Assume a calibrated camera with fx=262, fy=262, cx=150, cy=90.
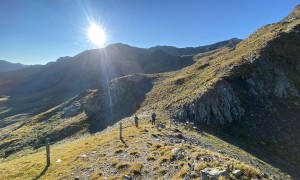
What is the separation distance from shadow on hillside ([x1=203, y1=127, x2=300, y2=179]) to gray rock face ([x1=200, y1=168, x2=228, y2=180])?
28101 mm

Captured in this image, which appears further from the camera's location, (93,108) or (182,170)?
(93,108)

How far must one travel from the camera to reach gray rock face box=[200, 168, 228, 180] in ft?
51.3

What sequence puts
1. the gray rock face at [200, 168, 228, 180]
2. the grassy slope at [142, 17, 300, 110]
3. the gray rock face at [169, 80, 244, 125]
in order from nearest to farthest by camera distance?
1. the gray rock face at [200, 168, 228, 180]
2. the gray rock face at [169, 80, 244, 125]
3. the grassy slope at [142, 17, 300, 110]

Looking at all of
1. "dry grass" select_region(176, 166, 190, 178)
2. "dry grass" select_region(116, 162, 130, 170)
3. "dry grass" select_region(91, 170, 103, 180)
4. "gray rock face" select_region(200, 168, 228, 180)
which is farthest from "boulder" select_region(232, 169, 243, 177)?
"dry grass" select_region(91, 170, 103, 180)

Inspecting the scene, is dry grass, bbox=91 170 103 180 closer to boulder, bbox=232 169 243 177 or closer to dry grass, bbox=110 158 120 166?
dry grass, bbox=110 158 120 166

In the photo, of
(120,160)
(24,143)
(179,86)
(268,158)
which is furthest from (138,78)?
(120,160)

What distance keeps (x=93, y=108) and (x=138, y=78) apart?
25282mm

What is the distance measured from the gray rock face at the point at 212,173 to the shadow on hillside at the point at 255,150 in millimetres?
28101

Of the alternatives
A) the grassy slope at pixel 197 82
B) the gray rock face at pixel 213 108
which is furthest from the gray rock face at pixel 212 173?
the grassy slope at pixel 197 82

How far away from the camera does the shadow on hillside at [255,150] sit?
40.8 meters

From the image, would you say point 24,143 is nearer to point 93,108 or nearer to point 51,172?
point 93,108

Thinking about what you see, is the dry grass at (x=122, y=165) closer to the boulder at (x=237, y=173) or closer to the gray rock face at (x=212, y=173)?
the gray rock face at (x=212, y=173)

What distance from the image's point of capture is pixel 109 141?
113 feet

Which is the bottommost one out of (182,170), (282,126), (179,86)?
(282,126)
